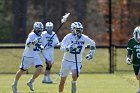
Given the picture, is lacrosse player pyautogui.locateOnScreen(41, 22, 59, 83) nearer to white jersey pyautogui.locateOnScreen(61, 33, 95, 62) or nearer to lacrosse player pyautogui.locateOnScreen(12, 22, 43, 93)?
lacrosse player pyautogui.locateOnScreen(12, 22, 43, 93)

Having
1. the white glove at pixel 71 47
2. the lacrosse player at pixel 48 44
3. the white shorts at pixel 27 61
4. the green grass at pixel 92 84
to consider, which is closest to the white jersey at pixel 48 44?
the lacrosse player at pixel 48 44

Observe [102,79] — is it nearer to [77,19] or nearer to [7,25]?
[77,19]

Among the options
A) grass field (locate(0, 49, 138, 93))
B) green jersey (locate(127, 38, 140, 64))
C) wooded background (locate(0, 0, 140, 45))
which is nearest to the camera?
green jersey (locate(127, 38, 140, 64))

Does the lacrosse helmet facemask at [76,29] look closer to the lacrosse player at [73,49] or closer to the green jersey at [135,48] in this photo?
the lacrosse player at [73,49]

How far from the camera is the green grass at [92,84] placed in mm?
19016

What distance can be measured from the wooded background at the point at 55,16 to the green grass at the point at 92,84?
4.57m

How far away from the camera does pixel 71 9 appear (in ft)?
100

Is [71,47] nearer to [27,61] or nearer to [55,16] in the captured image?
[27,61]

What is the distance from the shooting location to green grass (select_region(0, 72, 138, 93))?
19016mm

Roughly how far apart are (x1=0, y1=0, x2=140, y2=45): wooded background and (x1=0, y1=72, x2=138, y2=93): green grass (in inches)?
180

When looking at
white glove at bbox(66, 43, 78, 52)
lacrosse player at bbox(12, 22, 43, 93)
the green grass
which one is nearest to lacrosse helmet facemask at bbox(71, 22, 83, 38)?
white glove at bbox(66, 43, 78, 52)

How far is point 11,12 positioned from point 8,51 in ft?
7.66

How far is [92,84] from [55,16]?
377 inches

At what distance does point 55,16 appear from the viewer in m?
30.3
